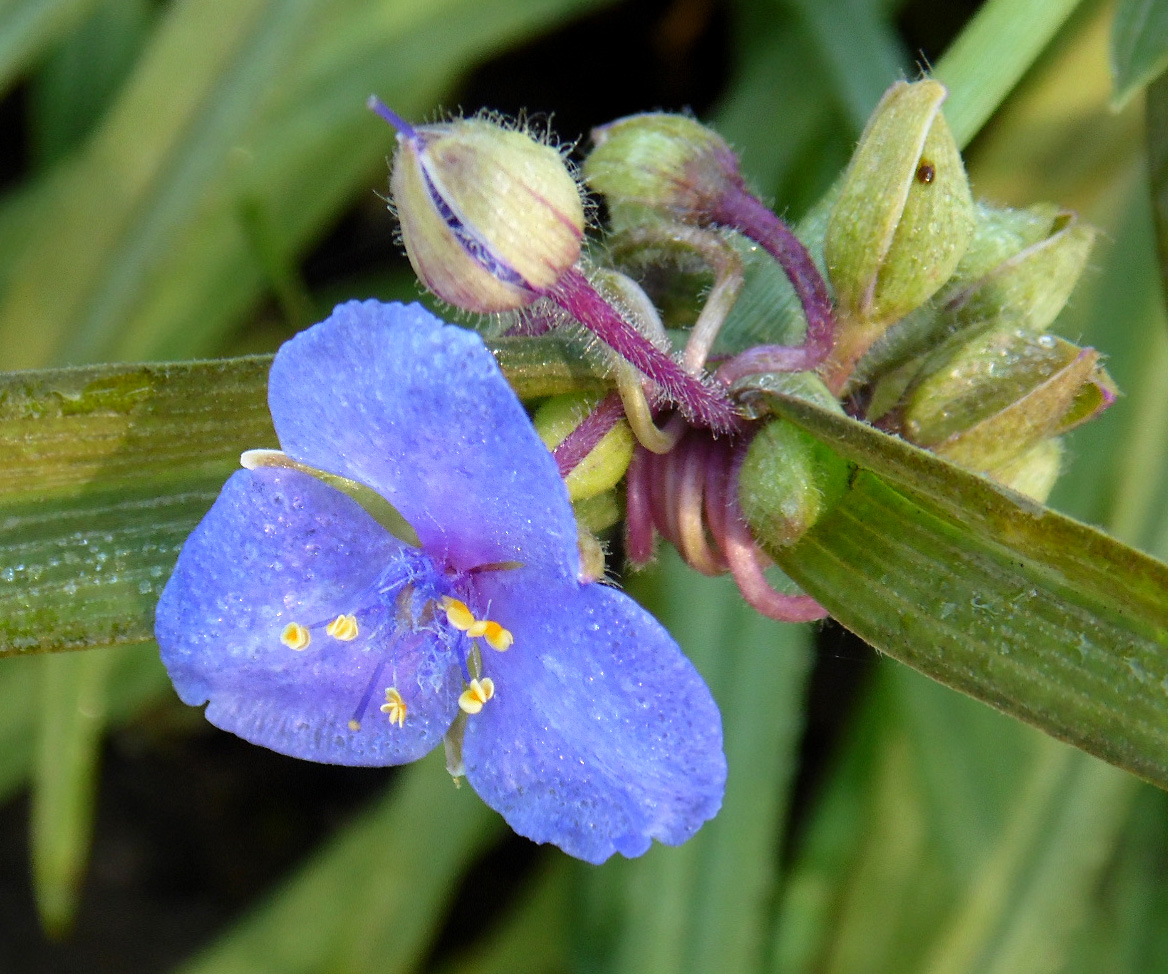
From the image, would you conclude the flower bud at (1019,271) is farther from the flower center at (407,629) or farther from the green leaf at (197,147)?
the green leaf at (197,147)

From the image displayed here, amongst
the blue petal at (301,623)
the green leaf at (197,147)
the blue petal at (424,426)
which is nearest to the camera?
the blue petal at (424,426)

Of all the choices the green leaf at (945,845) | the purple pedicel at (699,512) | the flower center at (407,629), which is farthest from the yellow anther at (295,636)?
the green leaf at (945,845)

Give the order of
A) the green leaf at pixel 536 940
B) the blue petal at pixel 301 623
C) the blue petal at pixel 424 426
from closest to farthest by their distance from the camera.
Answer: the blue petal at pixel 424 426 → the blue petal at pixel 301 623 → the green leaf at pixel 536 940

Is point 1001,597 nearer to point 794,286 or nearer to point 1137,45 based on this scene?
point 794,286

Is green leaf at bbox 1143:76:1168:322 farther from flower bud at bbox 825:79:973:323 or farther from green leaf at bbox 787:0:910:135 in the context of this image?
green leaf at bbox 787:0:910:135

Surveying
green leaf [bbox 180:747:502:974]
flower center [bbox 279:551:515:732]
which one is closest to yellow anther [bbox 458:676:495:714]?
flower center [bbox 279:551:515:732]

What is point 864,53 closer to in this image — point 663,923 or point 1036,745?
point 1036,745

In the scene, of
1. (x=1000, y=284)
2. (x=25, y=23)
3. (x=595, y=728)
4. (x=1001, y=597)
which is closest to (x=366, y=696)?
(x=595, y=728)

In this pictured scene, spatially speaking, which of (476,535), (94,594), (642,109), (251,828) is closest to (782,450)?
(476,535)
